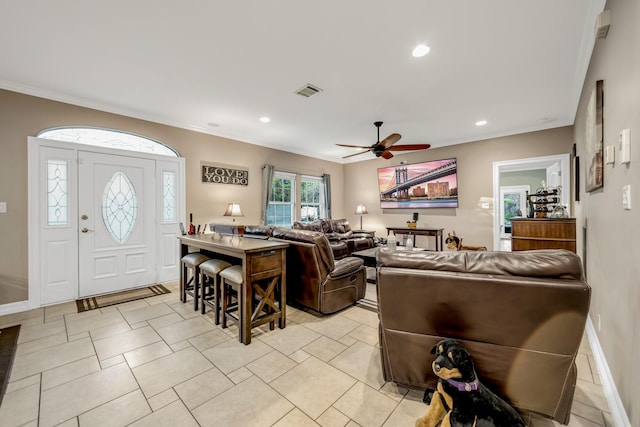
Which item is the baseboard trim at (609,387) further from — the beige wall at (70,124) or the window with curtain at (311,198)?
the window with curtain at (311,198)

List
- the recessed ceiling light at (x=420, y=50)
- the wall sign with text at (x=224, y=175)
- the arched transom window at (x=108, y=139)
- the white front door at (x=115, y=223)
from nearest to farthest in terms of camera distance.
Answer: the recessed ceiling light at (x=420, y=50) < the arched transom window at (x=108, y=139) < the white front door at (x=115, y=223) < the wall sign with text at (x=224, y=175)

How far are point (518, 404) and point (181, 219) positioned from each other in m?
4.80

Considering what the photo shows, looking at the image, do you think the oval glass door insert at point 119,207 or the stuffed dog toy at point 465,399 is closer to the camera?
the stuffed dog toy at point 465,399

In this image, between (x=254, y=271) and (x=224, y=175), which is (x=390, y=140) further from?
(x=224, y=175)

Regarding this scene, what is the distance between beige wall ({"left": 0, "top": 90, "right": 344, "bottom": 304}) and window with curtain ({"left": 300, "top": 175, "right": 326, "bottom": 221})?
1.28 metres

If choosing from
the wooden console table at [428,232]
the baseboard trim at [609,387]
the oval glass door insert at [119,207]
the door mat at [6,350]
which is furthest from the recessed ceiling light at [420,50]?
the oval glass door insert at [119,207]

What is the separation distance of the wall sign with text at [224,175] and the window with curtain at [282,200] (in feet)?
2.43

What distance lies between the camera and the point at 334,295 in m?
3.02

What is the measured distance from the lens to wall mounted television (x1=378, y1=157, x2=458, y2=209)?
595 centimetres

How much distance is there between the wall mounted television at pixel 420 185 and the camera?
5.95m

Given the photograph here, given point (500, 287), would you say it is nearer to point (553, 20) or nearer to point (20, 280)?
point (553, 20)

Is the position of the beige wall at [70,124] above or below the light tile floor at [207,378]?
above

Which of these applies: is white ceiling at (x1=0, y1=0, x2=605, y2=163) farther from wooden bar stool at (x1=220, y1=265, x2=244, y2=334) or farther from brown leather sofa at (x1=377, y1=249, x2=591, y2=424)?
wooden bar stool at (x1=220, y1=265, x2=244, y2=334)

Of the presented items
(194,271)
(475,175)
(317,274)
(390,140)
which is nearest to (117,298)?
(194,271)
